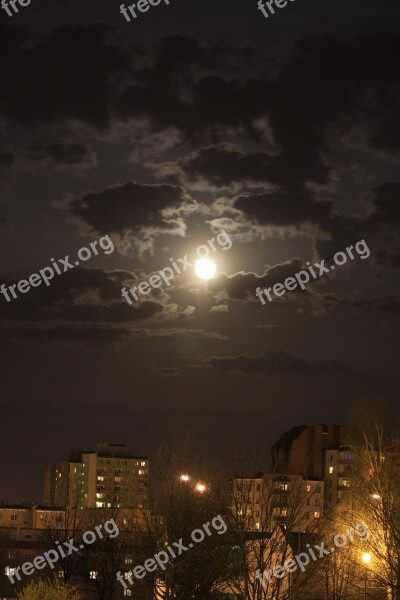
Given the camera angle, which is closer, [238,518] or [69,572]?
[238,518]

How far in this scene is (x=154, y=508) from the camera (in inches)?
2137

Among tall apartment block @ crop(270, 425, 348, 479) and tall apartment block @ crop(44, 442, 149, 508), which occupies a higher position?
tall apartment block @ crop(44, 442, 149, 508)

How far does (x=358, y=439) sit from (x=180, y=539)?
194 ft

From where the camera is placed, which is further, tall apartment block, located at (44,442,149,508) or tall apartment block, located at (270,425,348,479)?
tall apartment block, located at (44,442,149,508)

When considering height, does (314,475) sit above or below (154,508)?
above

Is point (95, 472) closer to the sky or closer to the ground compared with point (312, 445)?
closer to the sky

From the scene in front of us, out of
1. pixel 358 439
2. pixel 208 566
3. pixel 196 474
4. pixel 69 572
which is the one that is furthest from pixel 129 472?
pixel 208 566

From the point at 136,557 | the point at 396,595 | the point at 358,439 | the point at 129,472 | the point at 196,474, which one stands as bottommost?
the point at 396,595

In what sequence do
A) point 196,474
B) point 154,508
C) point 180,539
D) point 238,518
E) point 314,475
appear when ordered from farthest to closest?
point 314,475 → point 196,474 → point 154,508 → point 180,539 → point 238,518

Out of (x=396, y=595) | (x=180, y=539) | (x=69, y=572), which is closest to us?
(x=396, y=595)

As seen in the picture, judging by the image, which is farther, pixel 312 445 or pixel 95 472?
pixel 95 472

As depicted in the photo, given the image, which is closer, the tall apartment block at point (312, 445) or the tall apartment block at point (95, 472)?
the tall apartment block at point (312, 445)

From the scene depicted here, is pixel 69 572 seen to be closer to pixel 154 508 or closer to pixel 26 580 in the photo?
pixel 26 580

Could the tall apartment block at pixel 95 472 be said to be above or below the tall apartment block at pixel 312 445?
above
